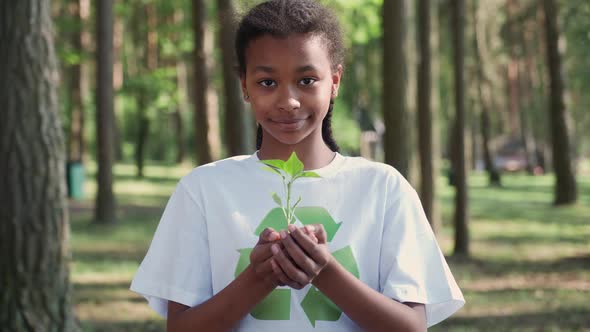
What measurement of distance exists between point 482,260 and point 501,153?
45.0 metres

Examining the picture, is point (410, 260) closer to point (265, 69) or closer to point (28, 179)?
point (265, 69)

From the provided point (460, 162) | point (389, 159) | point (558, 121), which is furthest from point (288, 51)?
point (558, 121)

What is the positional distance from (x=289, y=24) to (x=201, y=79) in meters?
13.6

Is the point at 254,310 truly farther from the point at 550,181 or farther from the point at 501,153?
the point at 501,153

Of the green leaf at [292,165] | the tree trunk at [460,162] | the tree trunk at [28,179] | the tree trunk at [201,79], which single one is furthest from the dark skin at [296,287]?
the tree trunk at [201,79]

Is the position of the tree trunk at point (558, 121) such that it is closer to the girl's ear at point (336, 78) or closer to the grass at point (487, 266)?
the grass at point (487, 266)

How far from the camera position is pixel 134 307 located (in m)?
9.77

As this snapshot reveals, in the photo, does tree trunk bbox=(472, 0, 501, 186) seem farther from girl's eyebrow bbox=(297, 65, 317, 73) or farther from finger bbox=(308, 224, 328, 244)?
finger bbox=(308, 224, 328, 244)

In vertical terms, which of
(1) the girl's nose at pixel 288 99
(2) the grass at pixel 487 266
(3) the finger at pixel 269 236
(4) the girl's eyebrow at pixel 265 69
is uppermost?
(4) the girl's eyebrow at pixel 265 69

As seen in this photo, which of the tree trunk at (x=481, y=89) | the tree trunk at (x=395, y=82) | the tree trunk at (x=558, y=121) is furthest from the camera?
the tree trunk at (x=481, y=89)

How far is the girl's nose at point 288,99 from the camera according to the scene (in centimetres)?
224

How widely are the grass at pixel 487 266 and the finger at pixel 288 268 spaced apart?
6890 millimetres

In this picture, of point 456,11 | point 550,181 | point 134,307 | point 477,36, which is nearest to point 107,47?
point 456,11

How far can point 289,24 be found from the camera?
228cm
